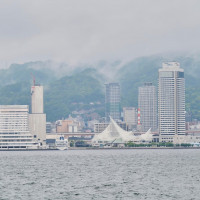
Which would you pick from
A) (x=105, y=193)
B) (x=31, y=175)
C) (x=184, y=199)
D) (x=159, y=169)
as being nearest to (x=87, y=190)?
(x=105, y=193)

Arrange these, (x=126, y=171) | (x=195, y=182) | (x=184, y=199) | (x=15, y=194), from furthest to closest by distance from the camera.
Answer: (x=126, y=171) → (x=195, y=182) → (x=15, y=194) → (x=184, y=199)

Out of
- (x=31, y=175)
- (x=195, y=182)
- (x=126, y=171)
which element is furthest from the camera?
(x=126, y=171)

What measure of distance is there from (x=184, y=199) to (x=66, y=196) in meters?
13.2

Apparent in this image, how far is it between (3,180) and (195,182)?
2693 centimetres

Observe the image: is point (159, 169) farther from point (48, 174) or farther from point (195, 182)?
point (195, 182)

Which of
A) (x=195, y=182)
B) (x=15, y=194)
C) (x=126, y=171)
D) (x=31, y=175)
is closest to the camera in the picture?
(x=15, y=194)

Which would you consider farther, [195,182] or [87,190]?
[195,182]

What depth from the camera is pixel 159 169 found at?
138m

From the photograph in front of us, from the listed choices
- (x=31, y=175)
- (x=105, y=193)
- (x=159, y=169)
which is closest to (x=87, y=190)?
(x=105, y=193)

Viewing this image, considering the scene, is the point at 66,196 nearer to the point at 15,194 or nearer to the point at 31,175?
the point at 15,194

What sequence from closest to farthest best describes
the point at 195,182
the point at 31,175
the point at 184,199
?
the point at 184,199, the point at 195,182, the point at 31,175

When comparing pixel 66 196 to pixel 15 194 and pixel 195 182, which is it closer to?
pixel 15 194

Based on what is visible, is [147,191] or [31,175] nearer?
[147,191]

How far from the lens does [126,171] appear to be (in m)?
132
